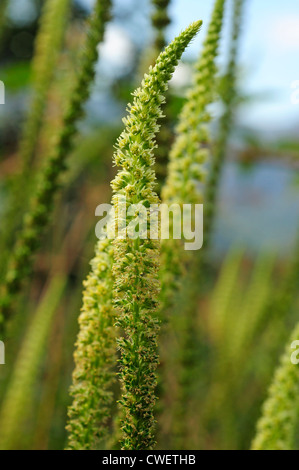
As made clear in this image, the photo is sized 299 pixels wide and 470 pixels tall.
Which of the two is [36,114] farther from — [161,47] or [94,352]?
[94,352]

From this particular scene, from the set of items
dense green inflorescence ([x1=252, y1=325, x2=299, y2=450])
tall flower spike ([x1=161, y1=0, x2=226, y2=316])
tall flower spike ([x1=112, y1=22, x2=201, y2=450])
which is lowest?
dense green inflorescence ([x1=252, y1=325, x2=299, y2=450])

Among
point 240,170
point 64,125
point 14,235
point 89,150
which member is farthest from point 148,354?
point 240,170

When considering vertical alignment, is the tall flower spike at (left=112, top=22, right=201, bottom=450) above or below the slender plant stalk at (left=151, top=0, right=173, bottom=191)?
below

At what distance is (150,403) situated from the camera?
40cm

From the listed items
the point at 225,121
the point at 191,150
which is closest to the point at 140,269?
the point at 191,150

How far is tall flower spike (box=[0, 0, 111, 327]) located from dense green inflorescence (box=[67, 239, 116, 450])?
0.60 ft

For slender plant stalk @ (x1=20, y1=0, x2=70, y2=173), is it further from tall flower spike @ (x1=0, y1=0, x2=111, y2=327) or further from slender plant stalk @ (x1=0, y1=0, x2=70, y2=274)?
tall flower spike @ (x1=0, y1=0, x2=111, y2=327)

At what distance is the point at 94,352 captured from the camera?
483 mm

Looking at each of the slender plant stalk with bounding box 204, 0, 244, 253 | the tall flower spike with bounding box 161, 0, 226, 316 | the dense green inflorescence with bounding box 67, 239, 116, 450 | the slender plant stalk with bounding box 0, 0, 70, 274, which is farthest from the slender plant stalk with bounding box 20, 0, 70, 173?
the dense green inflorescence with bounding box 67, 239, 116, 450

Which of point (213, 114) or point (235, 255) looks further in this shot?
point (235, 255)

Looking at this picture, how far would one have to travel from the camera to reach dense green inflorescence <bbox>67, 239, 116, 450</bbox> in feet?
1.58

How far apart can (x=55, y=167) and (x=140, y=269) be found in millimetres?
296
